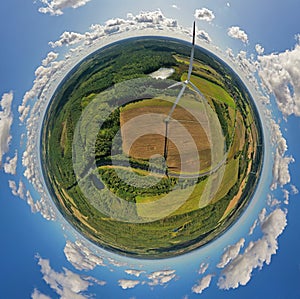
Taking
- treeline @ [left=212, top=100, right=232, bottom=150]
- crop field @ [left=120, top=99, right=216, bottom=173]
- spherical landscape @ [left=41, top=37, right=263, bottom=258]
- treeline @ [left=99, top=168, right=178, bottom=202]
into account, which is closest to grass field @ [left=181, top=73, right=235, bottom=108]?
spherical landscape @ [left=41, top=37, right=263, bottom=258]

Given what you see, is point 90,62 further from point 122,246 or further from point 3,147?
point 122,246

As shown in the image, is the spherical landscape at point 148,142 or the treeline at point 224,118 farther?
the treeline at point 224,118

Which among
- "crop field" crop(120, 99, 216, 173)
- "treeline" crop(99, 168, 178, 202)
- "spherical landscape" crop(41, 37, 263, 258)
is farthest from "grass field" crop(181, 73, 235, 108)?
"treeline" crop(99, 168, 178, 202)

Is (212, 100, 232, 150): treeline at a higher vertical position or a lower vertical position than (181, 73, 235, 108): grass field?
lower

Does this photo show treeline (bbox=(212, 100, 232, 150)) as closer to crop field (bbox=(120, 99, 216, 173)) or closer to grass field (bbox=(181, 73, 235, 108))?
grass field (bbox=(181, 73, 235, 108))

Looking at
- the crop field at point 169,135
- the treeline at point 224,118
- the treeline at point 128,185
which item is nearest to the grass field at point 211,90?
the treeline at point 224,118

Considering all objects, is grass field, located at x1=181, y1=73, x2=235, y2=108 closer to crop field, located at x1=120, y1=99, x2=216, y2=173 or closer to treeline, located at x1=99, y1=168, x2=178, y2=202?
crop field, located at x1=120, y1=99, x2=216, y2=173

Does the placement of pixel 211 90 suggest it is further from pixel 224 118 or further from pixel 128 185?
pixel 128 185

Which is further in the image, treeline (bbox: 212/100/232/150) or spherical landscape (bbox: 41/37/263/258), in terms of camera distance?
treeline (bbox: 212/100/232/150)

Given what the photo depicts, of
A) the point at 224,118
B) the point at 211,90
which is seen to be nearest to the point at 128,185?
the point at 224,118

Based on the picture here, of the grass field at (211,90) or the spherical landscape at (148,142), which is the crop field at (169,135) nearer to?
the spherical landscape at (148,142)
